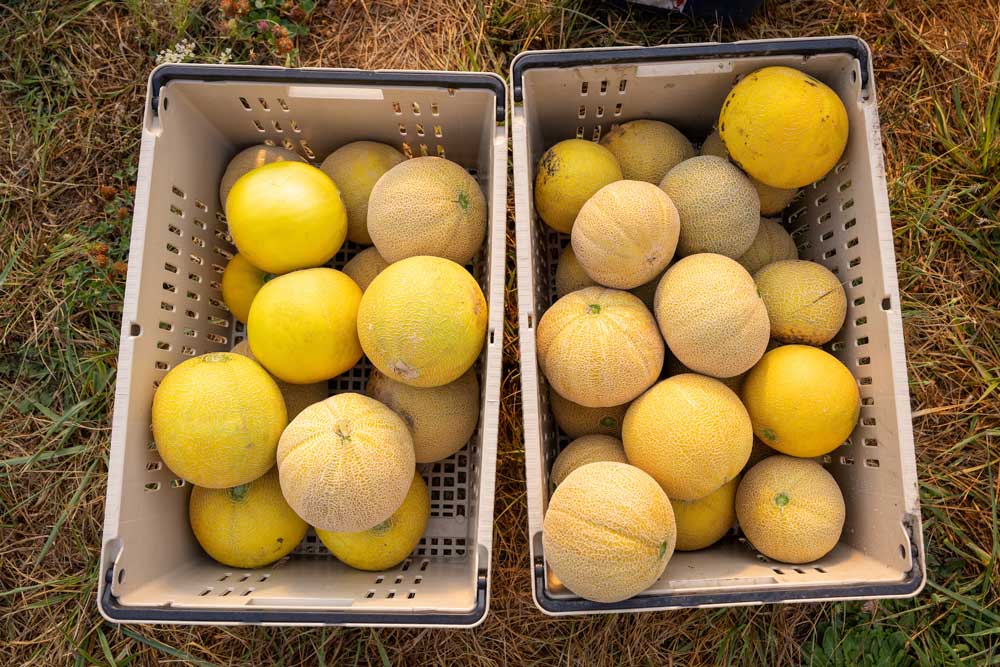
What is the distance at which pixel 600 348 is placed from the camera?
1.56 meters

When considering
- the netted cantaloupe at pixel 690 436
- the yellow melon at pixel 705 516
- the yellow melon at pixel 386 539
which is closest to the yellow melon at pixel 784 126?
the netted cantaloupe at pixel 690 436

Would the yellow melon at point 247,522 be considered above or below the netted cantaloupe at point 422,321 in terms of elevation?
below

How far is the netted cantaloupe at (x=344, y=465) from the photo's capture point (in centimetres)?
149

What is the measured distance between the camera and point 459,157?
2.12m

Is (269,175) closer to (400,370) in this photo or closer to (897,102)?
(400,370)

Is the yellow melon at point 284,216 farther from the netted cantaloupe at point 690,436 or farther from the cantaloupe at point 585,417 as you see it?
the netted cantaloupe at point 690,436

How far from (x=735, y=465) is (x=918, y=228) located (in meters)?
1.23

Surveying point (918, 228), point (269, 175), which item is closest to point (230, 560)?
point (269, 175)

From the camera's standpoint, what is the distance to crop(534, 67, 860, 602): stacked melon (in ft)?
4.79

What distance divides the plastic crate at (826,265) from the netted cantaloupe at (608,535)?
80 millimetres

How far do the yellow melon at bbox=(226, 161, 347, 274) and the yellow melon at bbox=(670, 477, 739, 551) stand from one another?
1.09m

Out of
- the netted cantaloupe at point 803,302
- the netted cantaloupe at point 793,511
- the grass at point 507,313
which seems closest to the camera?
the netted cantaloupe at point 793,511

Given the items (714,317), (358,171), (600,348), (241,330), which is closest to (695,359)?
(714,317)

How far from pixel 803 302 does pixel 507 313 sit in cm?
88
